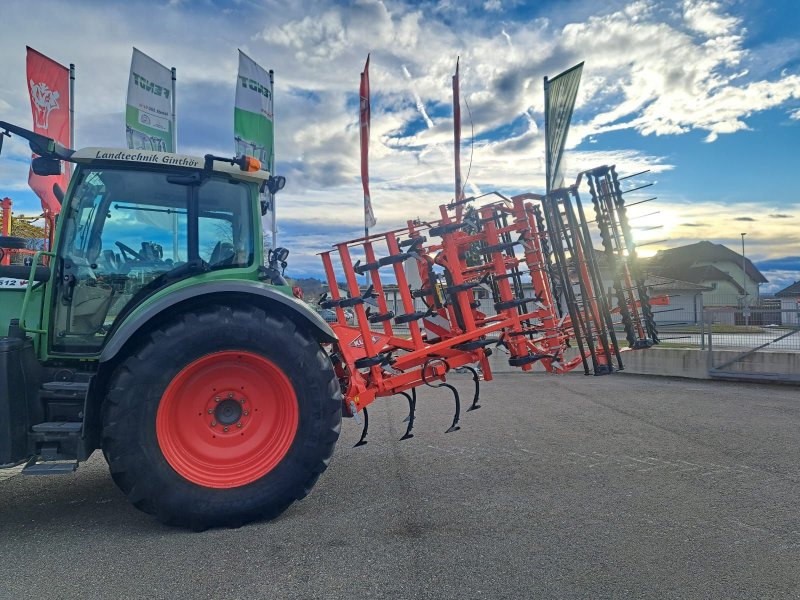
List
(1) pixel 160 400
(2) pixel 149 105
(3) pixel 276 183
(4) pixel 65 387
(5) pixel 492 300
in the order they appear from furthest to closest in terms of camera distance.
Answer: (2) pixel 149 105, (5) pixel 492 300, (3) pixel 276 183, (4) pixel 65 387, (1) pixel 160 400

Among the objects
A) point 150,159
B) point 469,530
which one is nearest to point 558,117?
point 150,159

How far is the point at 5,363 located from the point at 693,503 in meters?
4.60

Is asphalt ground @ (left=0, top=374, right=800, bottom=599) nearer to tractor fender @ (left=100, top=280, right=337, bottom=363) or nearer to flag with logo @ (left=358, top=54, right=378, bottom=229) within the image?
tractor fender @ (left=100, top=280, right=337, bottom=363)

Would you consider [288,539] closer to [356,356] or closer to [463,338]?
[356,356]

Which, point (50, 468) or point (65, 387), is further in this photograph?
point (65, 387)

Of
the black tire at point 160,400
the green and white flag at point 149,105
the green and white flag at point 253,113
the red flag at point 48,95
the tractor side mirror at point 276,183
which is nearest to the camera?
the black tire at point 160,400

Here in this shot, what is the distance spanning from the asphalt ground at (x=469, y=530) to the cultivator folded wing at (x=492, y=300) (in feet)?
2.45

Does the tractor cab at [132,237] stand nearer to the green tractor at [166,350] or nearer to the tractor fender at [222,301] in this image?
the green tractor at [166,350]

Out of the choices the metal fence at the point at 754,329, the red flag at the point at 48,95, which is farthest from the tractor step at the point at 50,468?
the metal fence at the point at 754,329

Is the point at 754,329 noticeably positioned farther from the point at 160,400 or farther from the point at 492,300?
the point at 160,400

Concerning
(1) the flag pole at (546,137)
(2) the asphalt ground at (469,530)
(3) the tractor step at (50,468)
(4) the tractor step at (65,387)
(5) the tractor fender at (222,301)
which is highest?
(1) the flag pole at (546,137)

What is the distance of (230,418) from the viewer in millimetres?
3625

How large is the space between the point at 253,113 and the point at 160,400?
1032 cm

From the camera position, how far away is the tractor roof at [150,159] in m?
3.65
